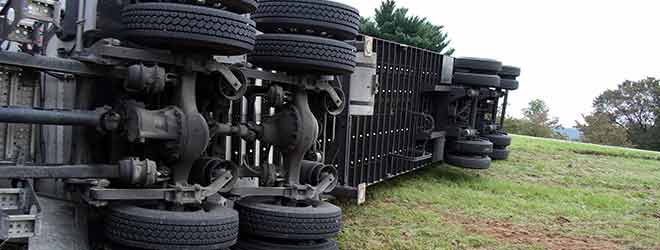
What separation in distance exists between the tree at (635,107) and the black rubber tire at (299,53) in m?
40.1

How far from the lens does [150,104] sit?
4.31 meters

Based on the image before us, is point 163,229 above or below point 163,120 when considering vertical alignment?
below

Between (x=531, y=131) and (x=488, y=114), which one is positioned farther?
(x=531, y=131)

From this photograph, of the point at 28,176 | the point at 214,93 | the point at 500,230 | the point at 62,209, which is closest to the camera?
the point at 28,176

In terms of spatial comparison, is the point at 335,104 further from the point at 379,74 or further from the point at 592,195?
the point at 592,195

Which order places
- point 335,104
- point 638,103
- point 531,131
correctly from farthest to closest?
point 638,103, point 531,131, point 335,104

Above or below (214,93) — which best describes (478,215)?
below

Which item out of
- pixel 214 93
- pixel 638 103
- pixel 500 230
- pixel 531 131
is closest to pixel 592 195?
pixel 500 230

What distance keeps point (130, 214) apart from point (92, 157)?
27.2 inches

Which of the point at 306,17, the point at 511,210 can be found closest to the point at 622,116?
the point at 511,210

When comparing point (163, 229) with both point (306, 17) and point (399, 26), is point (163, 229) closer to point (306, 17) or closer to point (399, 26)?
point (306, 17)

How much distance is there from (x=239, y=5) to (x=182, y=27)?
503mm

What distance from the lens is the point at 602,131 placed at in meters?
40.7

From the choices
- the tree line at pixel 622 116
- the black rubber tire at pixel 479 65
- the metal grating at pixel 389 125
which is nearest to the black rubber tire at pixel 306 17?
the metal grating at pixel 389 125
